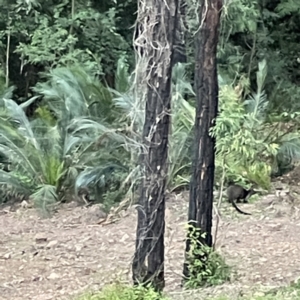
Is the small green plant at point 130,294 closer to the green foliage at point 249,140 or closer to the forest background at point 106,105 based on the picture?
the forest background at point 106,105

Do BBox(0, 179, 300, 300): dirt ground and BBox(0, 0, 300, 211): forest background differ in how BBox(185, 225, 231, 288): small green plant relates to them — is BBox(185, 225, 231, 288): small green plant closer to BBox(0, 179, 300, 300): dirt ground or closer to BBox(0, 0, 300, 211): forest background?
BBox(0, 179, 300, 300): dirt ground

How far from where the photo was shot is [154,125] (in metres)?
5.26

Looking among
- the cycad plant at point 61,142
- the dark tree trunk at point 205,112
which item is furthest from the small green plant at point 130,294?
the cycad plant at point 61,142

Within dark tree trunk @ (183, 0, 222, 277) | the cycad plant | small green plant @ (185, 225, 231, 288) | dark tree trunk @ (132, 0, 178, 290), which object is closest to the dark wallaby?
the cycad plant

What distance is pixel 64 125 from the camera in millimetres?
10102

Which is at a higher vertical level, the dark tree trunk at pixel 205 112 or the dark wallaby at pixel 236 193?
the dark tree trunk at pixel 205 112

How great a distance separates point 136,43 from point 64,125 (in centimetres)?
495

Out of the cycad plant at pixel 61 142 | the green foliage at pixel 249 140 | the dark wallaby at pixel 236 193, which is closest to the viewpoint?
the green foliage at pixel 249 140

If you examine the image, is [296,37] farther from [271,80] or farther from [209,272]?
[209,272]

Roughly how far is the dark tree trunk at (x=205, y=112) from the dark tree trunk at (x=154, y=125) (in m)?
0.41

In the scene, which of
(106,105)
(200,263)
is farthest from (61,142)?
(200,263)

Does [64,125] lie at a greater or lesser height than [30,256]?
greater

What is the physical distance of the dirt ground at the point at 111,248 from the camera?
6.42 m

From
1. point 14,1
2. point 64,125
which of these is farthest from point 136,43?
point 14,1
